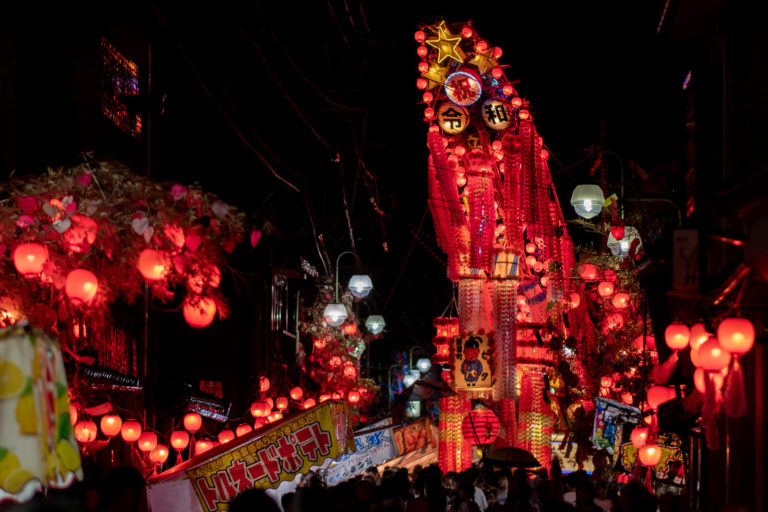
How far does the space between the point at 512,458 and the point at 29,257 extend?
45.7ft

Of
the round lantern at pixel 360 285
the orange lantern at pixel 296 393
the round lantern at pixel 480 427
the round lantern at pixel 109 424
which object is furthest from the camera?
the orange lantern at pixel 296 393

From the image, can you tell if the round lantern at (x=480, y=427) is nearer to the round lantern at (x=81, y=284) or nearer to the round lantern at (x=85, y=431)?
the round lantern at (x=85, y=431)

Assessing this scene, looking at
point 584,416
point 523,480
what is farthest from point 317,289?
point 523,480

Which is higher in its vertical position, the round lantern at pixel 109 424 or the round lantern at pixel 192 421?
the round lantern at pixel 109 424

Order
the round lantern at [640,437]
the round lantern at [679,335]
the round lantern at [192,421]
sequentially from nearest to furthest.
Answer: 1. the round lantern at [679,335]
2. the round lantern at [640,437]
3. the round lantern at [192,421]

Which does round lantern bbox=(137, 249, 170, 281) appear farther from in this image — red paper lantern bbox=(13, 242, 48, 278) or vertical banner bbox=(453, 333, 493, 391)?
vertical banner bbox=(453, 333, 493, 391)

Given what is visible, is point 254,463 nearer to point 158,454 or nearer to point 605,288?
point 158,454

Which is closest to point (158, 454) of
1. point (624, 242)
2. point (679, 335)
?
point (679, 335)

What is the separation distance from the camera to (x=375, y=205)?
97.2ft

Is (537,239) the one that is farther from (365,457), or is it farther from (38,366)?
(38,366)

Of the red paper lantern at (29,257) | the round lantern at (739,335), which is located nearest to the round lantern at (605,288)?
the round lantern at (739,335)

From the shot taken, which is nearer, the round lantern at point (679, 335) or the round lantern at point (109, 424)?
the round lantern at point (679, 335)

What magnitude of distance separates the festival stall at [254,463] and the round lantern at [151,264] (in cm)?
244

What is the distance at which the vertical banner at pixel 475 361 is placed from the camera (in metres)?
25.7
